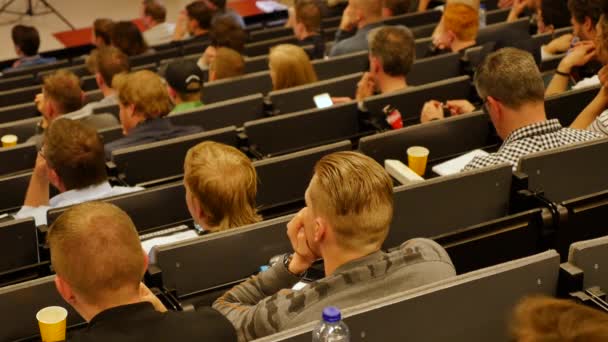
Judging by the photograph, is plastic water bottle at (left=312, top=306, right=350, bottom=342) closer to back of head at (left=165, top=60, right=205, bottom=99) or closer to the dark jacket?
the dark jacket

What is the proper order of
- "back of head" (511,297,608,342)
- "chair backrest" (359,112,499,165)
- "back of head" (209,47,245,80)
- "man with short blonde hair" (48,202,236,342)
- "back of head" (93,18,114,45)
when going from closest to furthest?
"back of head" (511,297,608,342) → "man with short blonde hair" (48,202,236,342) → "chair backrest" (359,112,499,165) → "back of head" (209,47,245,80) → "back of head" (93,18,114,45)

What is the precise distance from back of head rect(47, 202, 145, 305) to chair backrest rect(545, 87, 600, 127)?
2591mm

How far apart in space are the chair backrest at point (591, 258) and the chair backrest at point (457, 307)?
0.07 m

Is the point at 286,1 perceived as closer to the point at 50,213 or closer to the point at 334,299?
the point at 50,213

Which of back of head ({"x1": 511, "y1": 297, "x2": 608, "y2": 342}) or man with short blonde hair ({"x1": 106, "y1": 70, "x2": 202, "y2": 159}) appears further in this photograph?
man with short blonde hair ({"x1": 106, "y1": 70, "x2": 202, "y2": 159})

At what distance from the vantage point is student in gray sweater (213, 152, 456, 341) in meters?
2.30

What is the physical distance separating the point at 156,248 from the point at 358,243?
30.6 inches

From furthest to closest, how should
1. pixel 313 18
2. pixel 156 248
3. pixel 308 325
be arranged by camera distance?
pixel 313 18 → pixel 156 248 → pixel 308 325

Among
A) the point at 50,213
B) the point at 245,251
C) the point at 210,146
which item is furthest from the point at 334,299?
the point at 50,213

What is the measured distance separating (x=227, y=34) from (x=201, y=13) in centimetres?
143

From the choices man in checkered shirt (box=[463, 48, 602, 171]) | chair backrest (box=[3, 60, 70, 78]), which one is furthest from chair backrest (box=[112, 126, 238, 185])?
chair backrest (box=[3, 60, 70, 78])

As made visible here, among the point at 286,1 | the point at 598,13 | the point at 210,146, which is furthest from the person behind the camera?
the point at 286,1

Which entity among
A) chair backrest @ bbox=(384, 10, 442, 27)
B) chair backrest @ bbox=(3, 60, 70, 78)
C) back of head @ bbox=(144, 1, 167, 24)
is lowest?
chair backrest @ bbox=(3, 60, 70, 78)

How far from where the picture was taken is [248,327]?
7.70ft
